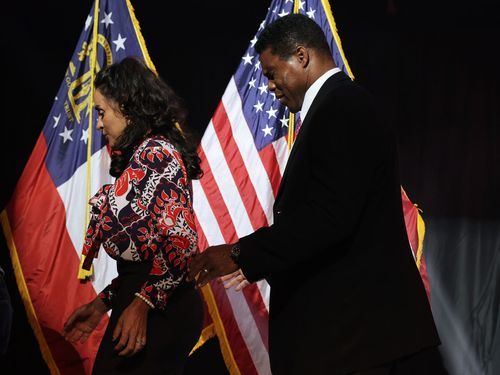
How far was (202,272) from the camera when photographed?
4.65 ft

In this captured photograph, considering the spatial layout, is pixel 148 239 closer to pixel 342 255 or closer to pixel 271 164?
pixel 342 255

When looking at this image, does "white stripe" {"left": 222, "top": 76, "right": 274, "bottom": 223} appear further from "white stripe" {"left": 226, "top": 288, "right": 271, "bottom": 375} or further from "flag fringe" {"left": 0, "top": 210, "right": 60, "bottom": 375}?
"flag fringe" {"left": 0, "top": 210, "right": 60, "bottom": 375}

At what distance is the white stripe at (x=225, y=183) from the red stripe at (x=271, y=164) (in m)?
0.18

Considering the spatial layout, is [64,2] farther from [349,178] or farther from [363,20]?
[349,178]

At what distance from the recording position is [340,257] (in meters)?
1.40

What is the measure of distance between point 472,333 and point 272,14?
186cm

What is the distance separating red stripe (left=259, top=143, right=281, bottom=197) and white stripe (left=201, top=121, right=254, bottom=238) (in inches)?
6.9

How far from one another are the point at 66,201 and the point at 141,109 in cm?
174

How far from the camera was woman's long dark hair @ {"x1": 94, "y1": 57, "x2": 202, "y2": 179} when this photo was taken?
1.85 meters

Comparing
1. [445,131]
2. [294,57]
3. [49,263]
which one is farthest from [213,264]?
[445,131]

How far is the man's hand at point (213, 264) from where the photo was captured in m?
1.40

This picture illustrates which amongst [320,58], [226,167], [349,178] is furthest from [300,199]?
[226,167]

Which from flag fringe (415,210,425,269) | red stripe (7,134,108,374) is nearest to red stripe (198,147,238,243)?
red stripe (7,134,108,374)

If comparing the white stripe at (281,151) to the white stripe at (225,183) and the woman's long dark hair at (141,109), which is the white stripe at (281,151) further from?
the woman's long dark hair at (141,109)
